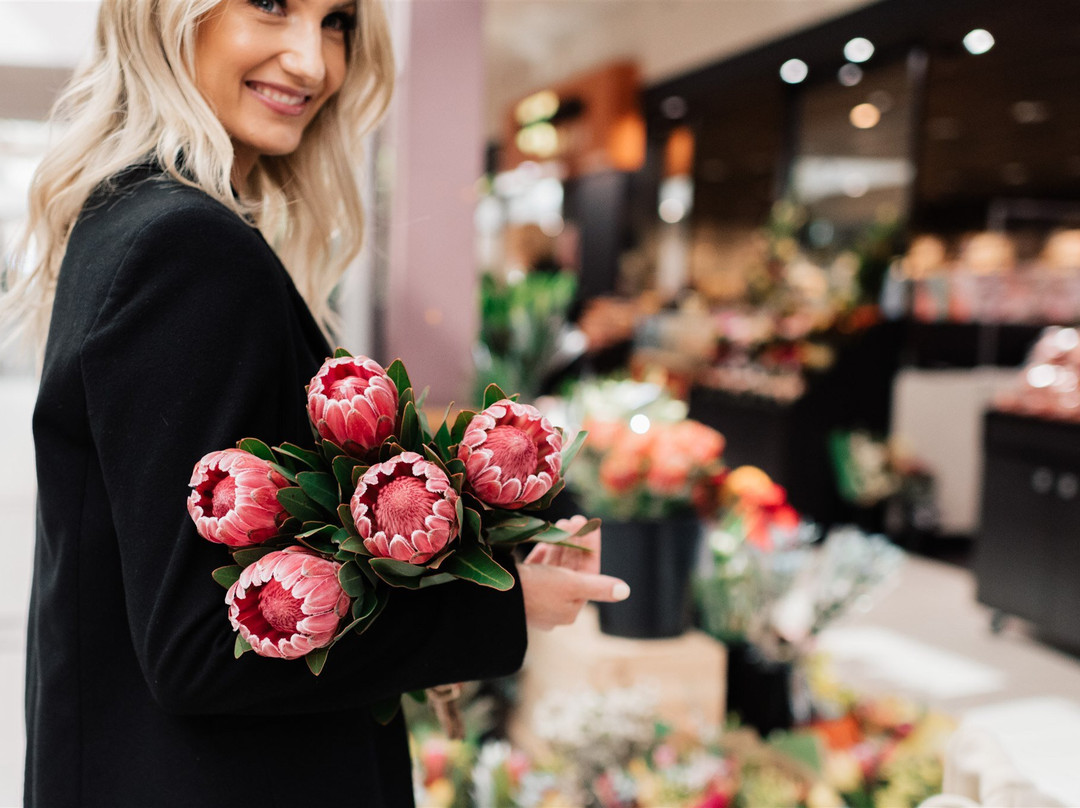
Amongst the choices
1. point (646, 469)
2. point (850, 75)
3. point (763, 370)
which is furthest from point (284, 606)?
point (850, 75)

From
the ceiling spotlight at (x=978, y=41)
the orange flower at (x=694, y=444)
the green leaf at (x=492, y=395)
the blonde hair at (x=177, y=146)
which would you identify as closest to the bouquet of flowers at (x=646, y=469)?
the orange flower at (x=694, y=444)

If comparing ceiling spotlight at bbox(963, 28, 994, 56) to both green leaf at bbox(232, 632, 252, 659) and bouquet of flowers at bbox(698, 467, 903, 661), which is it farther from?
green leaf at bbox(232, 632, 252, 659)

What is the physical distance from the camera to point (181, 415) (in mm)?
742

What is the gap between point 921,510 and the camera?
18.8ft

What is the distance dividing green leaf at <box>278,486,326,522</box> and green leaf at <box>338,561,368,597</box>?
0.16 feet

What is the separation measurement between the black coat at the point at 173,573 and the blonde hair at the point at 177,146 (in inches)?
1.7

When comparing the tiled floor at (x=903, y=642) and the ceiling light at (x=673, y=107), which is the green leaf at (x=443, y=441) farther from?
the ceiling light at (x=673, y=107)

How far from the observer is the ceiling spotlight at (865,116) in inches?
285

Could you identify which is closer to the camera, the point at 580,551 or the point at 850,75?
the point at 580,551

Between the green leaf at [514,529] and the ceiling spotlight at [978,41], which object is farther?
the ceiling spotlight at [978,41]

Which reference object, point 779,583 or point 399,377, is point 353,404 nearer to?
point 399,377

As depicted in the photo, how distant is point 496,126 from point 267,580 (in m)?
→ 13.9

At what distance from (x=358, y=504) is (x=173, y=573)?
0.16 metres

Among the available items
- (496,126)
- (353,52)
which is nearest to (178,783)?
(353,52)
